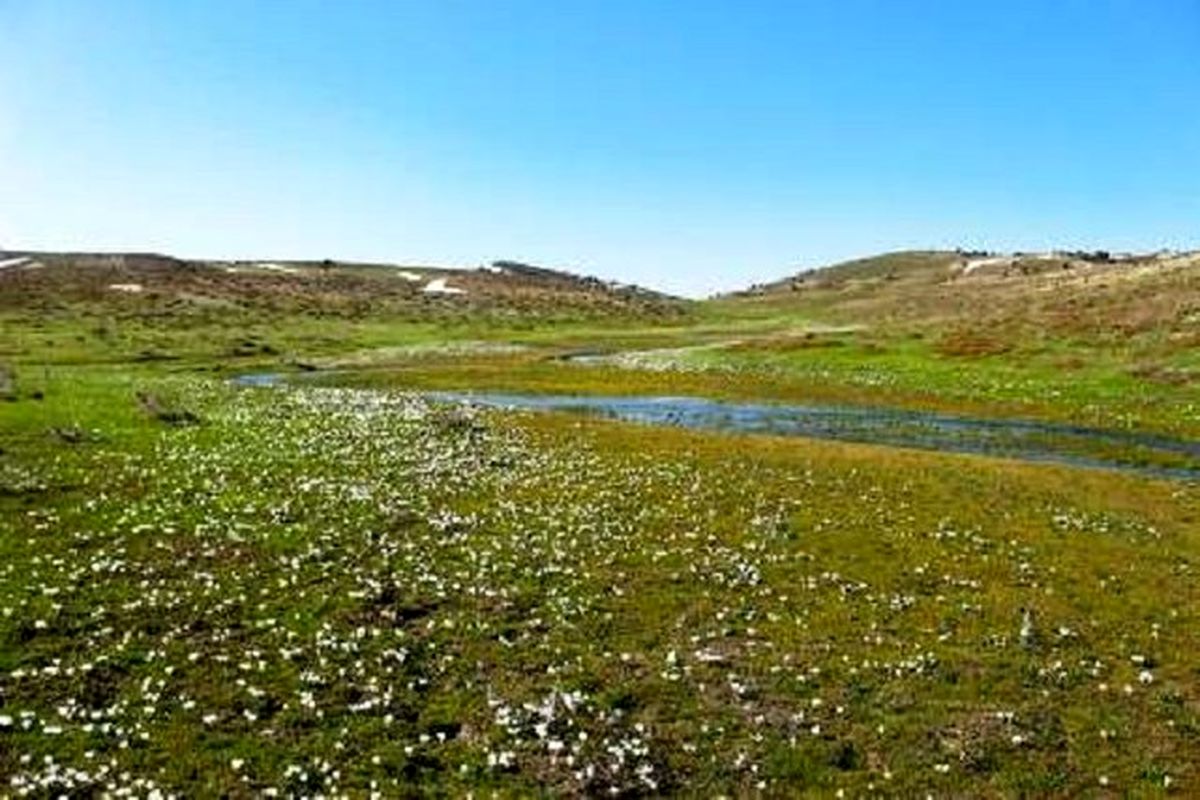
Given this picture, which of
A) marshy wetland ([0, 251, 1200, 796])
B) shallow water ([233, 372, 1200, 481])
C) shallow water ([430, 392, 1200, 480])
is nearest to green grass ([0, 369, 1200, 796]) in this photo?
marshy wetland ([0, 251, 1200, 796])

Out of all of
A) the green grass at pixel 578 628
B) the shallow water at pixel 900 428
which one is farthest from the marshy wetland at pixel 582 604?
the shallow water at pixel 900 428

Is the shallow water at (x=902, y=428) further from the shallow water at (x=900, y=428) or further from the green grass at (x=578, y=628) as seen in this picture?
A: the green grass at (x=578, y=628)

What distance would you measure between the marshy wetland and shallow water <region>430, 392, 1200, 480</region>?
1.53ft

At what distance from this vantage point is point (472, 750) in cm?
1964

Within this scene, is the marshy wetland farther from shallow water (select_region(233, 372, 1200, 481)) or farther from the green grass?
shallow water (select_region(233, 372, 1200, 481))

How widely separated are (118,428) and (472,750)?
121ft

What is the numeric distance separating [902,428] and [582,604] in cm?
4162

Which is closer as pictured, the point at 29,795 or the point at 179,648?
the point at 29,795

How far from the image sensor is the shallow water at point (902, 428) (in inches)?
2174

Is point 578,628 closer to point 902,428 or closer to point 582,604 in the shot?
point 582,604

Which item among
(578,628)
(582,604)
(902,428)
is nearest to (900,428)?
(902,428)

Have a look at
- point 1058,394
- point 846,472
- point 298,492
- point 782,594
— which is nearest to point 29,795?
point 782,594

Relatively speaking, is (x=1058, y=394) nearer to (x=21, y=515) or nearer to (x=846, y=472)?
(x=846, y=472)

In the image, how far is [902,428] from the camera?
65875 millimetres
